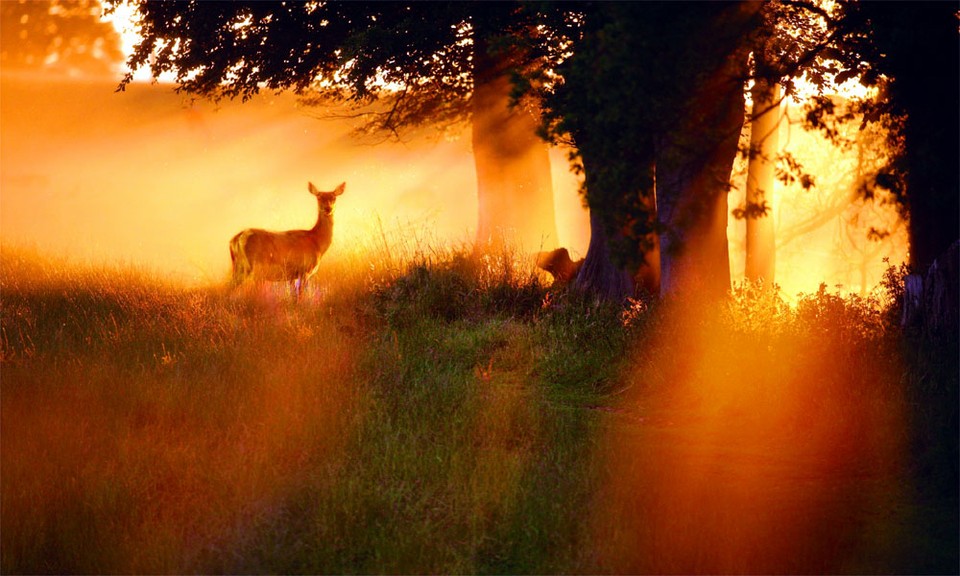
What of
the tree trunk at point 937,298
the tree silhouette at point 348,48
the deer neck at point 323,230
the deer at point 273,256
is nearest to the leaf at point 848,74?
the tree trunk at point 937,298

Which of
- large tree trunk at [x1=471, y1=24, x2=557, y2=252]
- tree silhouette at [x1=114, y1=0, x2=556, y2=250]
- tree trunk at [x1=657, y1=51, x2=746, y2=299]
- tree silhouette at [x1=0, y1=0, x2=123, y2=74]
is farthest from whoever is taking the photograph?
tree silhouette at [x1=0, y1=0, x2=123, y2=74]

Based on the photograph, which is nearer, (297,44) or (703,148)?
(703,148)

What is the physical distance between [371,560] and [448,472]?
1.09 meters

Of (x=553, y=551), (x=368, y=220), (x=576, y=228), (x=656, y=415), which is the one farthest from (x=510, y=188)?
(x=576, y=228)

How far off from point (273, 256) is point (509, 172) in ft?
17.3

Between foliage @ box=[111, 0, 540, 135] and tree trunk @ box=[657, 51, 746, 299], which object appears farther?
foliage @ box=[111, 0, 540, 135]

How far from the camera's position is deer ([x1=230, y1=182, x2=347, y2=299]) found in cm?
1384

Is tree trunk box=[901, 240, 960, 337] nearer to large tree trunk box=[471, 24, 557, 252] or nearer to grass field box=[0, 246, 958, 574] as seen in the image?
grass field box=[0, 246, 958, 574]

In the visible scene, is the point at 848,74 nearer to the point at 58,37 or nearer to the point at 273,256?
the point at 273,256

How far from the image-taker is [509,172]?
1736cm

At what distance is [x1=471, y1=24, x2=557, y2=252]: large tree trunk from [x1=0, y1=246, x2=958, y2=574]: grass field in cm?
597

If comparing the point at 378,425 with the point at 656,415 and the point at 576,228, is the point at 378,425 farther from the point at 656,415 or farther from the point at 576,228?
the point at 576,228

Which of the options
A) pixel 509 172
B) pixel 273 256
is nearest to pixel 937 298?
pixel 273 256

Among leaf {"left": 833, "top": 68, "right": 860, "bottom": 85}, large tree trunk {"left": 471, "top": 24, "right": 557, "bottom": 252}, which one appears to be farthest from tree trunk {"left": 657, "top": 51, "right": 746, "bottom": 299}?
large tree trunk {"left": 471, "top": 24, "right": 557, "bottom": 252}
